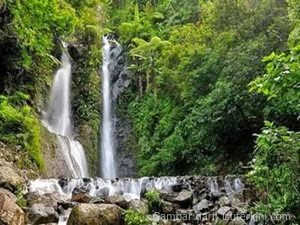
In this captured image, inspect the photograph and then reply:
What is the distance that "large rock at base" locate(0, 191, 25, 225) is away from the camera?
271 inches

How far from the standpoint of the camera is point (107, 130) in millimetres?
19359

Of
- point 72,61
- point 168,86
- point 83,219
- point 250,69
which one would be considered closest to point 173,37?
point 168,86

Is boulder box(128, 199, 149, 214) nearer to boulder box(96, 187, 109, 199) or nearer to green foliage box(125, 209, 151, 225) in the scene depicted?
green foliage box(125, 209, 151, 225)

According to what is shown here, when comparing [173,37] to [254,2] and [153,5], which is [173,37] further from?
[153,5]

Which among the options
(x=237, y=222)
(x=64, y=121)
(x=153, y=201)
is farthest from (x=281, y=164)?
(x=64, y=121)

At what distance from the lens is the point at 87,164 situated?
637 inches

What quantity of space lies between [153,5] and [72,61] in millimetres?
9582

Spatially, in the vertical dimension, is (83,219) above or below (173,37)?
below

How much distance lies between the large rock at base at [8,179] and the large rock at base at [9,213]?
1.61 m

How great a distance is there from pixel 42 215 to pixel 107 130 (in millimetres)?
11428

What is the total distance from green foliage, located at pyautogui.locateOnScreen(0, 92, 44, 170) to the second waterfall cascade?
5.00 m

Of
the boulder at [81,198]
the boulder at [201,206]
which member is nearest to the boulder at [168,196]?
the boulder at [201,206]

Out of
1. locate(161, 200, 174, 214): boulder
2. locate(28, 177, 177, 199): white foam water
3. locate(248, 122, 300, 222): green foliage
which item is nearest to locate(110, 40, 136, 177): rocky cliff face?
locate(28, 177, 177, 199): white foam water

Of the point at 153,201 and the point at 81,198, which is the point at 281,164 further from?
the point at 81,198
